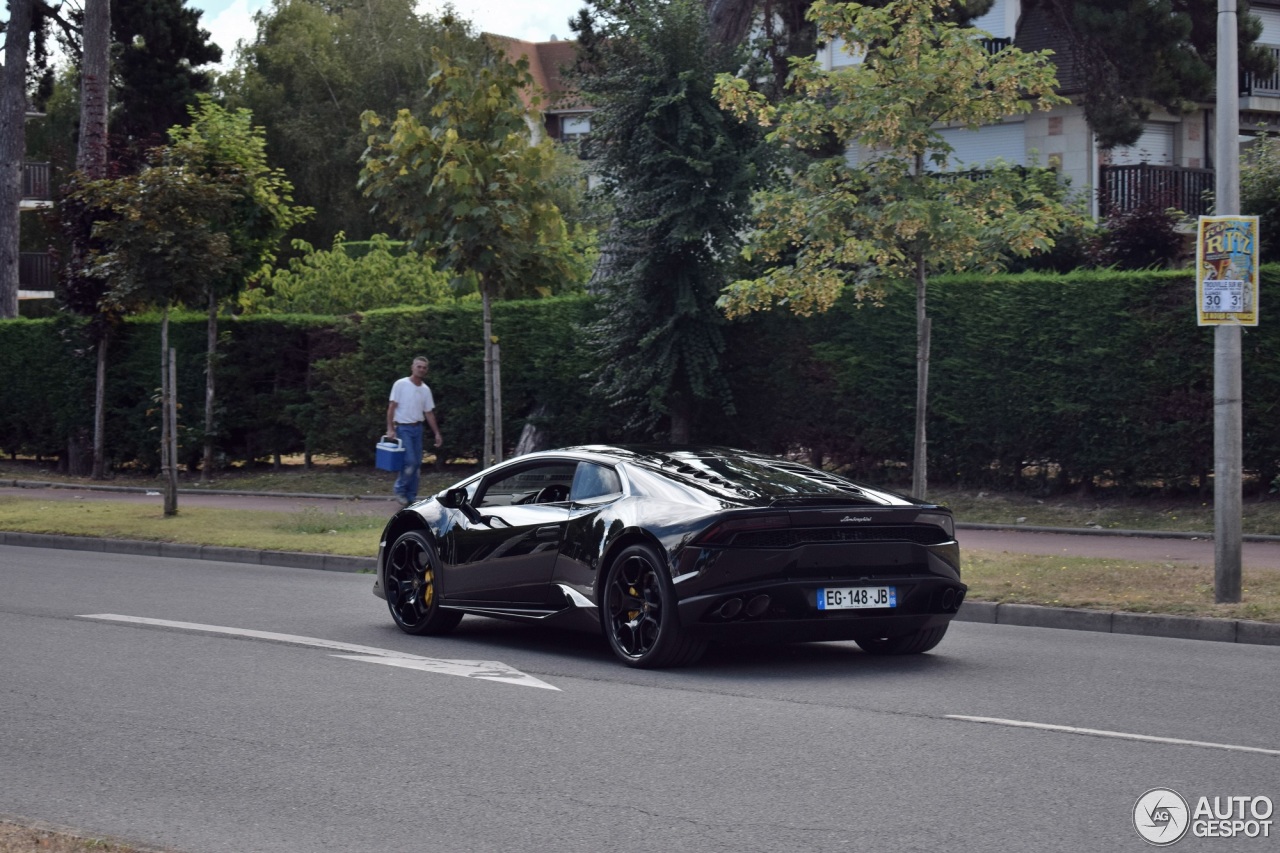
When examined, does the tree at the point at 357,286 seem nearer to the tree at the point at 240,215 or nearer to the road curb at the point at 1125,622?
the tree at the point at 240,215

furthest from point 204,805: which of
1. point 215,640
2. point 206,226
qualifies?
point 206,226

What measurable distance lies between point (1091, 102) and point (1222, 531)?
17458 millimetres

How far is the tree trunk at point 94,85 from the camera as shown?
2797 centimetres

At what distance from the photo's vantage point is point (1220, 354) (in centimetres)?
1217

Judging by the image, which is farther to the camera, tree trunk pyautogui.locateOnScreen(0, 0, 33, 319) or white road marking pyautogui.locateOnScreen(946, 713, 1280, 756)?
tree trunk pyautogui.locateOnScreen(0, 0, 33, 319)

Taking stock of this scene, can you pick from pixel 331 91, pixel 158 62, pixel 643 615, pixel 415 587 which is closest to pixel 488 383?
pixel 415 587

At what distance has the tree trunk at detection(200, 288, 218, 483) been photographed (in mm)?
28391

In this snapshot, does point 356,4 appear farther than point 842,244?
Yes

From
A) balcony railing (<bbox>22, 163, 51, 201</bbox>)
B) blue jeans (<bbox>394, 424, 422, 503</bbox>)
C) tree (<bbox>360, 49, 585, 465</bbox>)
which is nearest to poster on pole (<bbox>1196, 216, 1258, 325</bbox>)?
tree (<bbox>360, 49, 585, 465</bbox>)

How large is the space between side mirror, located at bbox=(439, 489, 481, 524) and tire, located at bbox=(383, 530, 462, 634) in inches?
11.3

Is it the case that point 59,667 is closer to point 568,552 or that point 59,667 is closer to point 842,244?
point 568,552

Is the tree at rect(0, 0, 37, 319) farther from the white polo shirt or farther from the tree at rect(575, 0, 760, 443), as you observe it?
the white polo shirt

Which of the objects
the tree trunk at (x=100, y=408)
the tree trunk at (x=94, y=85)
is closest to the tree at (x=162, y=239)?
the tree trunk at (x=94, y=85)

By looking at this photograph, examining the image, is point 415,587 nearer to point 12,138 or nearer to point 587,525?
point 587,525
